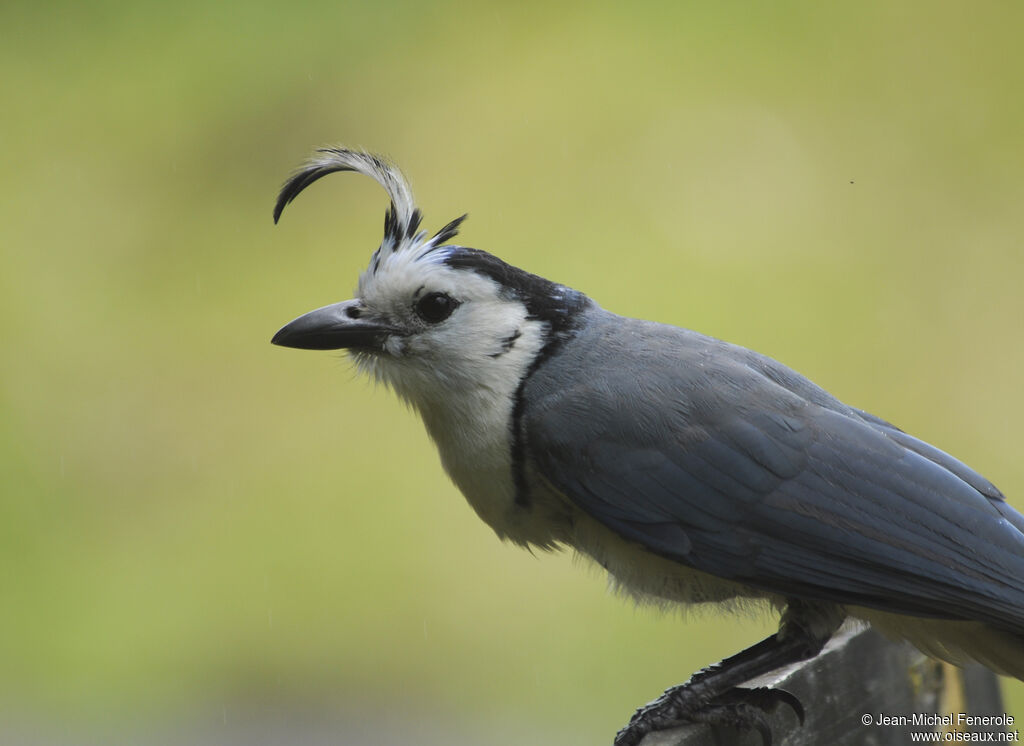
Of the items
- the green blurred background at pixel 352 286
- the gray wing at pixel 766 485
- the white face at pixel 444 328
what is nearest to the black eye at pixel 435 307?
the white face at pixel 444 328

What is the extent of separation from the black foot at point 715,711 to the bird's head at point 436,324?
55 cm

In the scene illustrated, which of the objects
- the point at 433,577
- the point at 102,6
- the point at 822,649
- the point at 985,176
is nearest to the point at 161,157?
the point at 102,6

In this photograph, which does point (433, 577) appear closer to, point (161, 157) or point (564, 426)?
point (161, 157)

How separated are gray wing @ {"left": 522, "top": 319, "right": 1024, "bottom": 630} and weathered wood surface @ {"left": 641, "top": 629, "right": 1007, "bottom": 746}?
0.60 feet

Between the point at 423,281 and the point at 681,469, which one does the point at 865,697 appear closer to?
the point at 681,469

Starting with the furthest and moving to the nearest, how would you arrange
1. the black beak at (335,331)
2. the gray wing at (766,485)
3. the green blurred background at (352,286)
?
the green blurred background at (352,286) → the black beak at (335,331) → the gray wing at (766,485)

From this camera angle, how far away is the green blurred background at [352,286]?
4.05 m

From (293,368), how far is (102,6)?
5.26 feet

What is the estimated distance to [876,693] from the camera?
6.49 feet

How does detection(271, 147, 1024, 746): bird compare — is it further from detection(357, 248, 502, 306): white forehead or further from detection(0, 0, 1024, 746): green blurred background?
detection(0, 0, 1024, 746): green blurred background

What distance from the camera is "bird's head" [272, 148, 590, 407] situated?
1975mm

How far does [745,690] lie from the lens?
183 cm

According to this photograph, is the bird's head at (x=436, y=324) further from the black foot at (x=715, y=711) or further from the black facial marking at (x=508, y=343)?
the black foot at (x=715, y=711)

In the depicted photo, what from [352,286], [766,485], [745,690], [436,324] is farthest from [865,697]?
[352,286]
